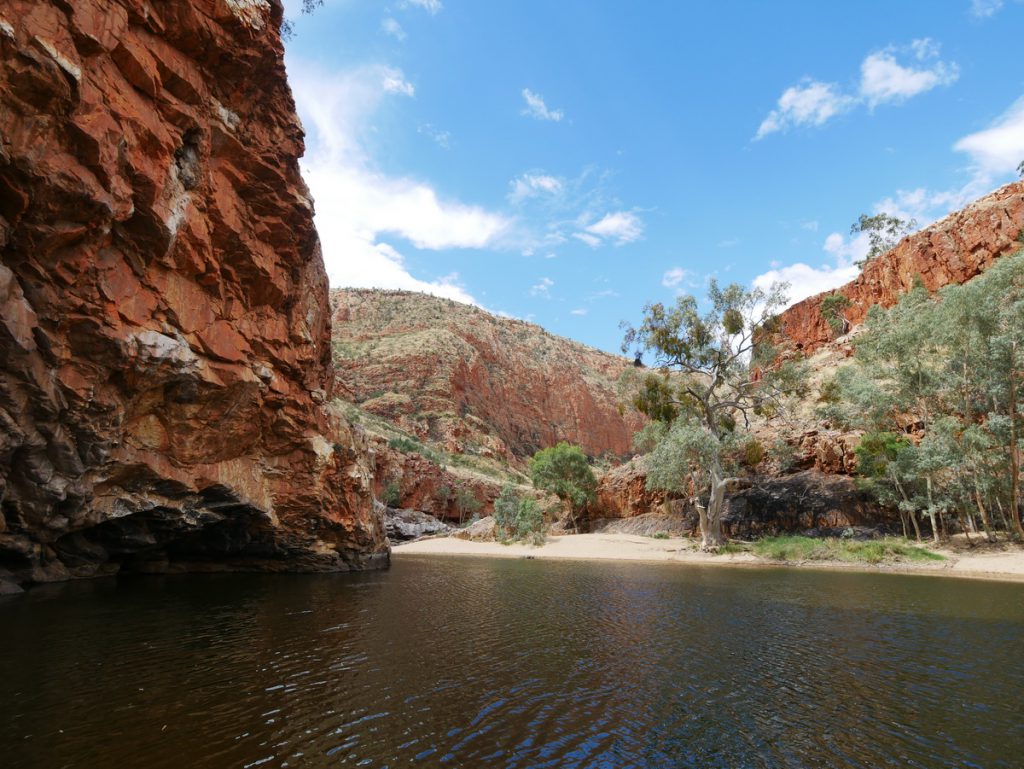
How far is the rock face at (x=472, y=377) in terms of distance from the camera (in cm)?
8425

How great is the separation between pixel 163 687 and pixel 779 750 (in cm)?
905

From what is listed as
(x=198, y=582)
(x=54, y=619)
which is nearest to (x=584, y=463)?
(x=198, y=582)

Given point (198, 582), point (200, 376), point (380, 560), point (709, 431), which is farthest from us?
point (709, 431)

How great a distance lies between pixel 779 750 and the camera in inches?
256

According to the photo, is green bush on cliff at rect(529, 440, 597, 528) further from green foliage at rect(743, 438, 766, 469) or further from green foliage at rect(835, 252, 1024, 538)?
green foliage at rect(835, 252, 1024, 538)

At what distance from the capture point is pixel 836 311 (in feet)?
196

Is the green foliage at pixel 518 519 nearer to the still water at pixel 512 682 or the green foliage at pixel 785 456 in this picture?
the green foliage at pixel 785 456

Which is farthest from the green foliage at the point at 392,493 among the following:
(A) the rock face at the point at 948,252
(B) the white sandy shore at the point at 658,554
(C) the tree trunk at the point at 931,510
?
(A) the rock face at the point at 948,252

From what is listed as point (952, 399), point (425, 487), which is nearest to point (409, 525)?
point (425, 487)

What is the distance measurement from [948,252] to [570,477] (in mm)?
39058

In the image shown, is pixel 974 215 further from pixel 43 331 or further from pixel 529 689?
pixel 43 331

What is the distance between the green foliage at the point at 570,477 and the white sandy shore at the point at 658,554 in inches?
203

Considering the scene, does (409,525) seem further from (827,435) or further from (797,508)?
(827,435)

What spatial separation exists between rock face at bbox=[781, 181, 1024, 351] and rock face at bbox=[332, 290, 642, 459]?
29957mm
